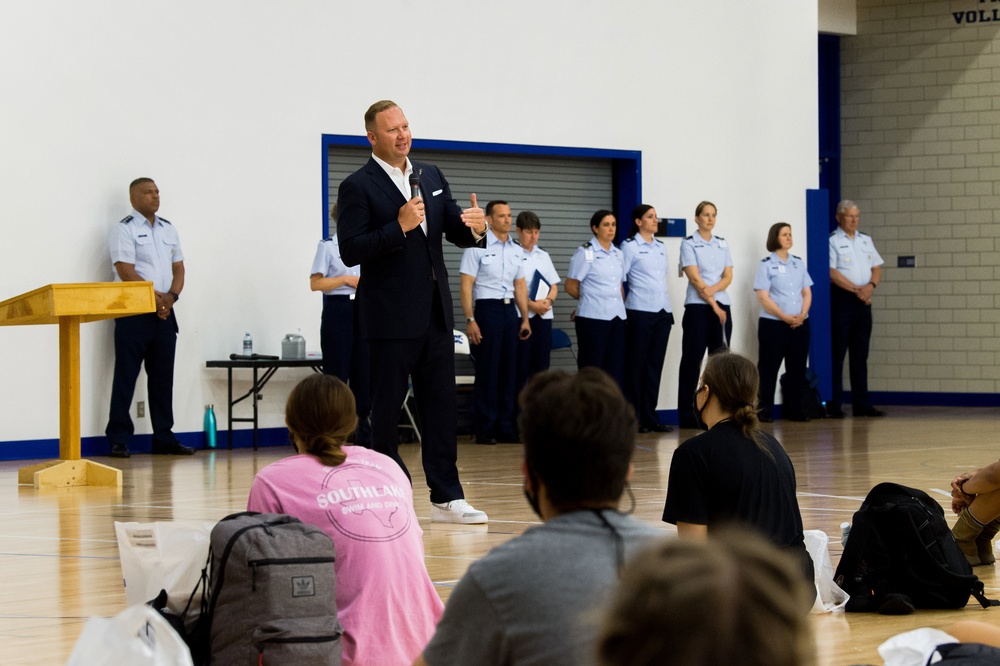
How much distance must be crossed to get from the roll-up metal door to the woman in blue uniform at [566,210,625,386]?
85 cm

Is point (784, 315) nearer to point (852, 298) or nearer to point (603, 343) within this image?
point (852, 298)

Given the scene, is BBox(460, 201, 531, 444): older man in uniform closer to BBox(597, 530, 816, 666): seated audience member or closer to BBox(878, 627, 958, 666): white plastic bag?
BBox(878, 627, 958, 666): white plastic bag

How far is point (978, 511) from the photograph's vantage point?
172 inches

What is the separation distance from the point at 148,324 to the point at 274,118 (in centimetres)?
193

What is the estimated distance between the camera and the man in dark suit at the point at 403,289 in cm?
518

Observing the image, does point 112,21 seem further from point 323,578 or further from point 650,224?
point 323,578

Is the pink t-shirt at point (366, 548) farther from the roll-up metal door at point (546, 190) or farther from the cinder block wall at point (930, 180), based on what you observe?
the cinder block wall at point (930, 180)

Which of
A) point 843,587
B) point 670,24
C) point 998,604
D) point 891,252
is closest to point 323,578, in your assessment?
point 843,587

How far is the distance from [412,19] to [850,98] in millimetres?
5778

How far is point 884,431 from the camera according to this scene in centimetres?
1010

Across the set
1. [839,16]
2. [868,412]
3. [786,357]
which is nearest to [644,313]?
[786,357]

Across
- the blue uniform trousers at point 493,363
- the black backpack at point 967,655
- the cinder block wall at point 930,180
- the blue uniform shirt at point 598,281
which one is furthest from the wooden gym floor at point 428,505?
the cinder block wall at point 930,180

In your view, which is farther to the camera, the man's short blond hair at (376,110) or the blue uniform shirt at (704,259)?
the blue uniform shirt at (704,259)

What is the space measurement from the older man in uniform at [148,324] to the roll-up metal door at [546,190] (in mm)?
1968
